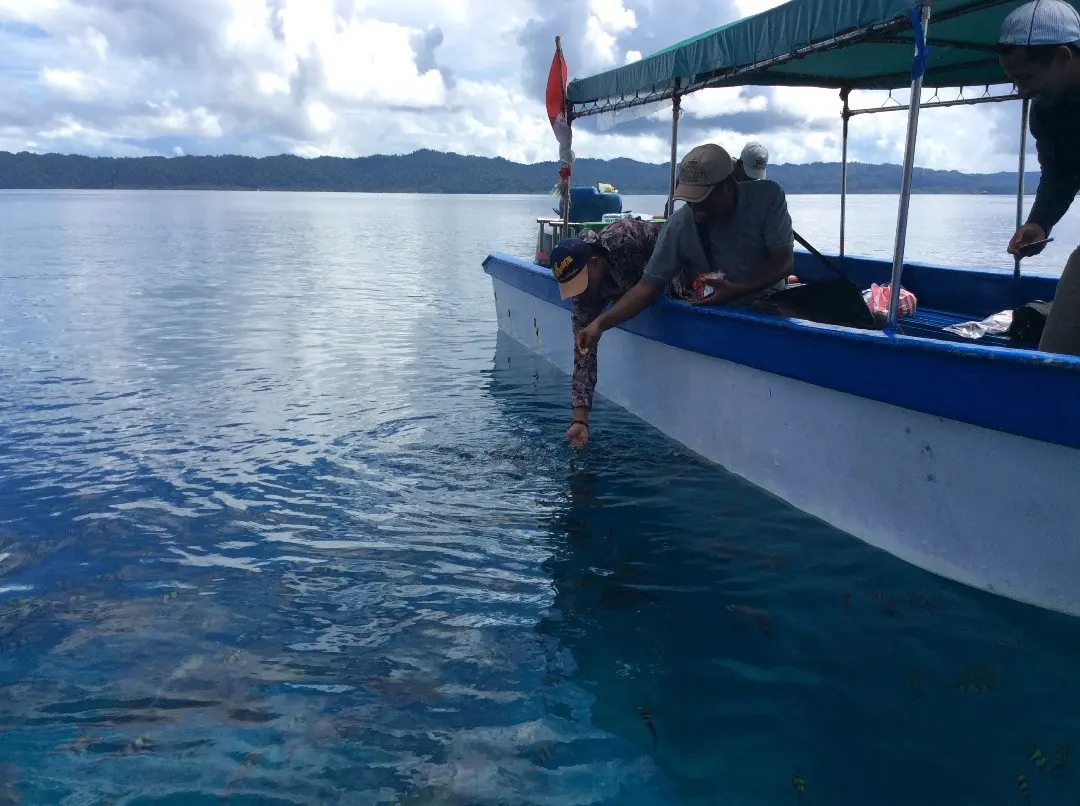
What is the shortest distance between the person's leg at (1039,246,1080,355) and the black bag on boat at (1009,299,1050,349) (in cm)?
84

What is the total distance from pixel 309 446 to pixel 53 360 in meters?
5.81

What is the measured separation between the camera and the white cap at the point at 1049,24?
13.2ft

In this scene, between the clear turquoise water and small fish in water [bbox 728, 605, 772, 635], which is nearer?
the clear turquoise water

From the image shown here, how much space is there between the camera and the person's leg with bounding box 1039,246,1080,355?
414cm

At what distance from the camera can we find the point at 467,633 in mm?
4480

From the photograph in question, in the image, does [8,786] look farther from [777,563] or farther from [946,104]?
[946,104]

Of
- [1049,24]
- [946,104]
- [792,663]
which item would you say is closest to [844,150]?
[946,104]

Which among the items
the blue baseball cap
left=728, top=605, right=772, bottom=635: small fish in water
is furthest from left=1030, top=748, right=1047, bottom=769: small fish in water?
the blue baseball cap

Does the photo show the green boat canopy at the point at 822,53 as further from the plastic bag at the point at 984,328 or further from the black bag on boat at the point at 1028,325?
the plastic bag at the point at 984,328

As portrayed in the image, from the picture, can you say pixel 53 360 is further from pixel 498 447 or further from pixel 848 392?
pixel 848 392

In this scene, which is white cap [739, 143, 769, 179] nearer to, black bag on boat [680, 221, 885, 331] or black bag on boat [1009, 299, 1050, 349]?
black bag on boat [680, 221, 885, 331]

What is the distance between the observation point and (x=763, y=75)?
7902mm

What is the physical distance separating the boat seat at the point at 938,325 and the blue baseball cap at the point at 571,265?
2.37 m

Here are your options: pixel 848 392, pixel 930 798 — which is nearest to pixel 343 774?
pixel 930 798
